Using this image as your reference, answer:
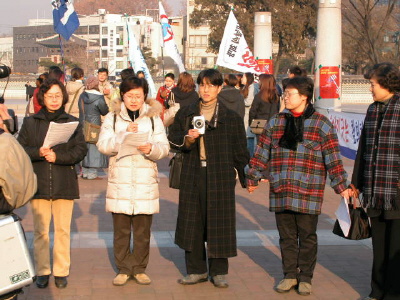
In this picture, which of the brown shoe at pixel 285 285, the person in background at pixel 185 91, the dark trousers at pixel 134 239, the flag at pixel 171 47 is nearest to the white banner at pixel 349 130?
the person in background at pixel 185 91

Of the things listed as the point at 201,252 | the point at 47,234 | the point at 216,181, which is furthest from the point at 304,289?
the point at 47,234

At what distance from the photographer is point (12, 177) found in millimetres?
3873

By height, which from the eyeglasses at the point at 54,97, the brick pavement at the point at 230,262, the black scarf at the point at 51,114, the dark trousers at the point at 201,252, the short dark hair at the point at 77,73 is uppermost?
the short dark hair at the point at 77,73

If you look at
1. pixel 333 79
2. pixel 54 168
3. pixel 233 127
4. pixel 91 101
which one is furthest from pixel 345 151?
pixel 54 168

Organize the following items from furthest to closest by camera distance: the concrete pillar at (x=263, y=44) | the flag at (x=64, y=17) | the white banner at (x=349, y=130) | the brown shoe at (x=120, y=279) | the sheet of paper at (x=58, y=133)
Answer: the concrete pillar at (x=263, y=44) → the flag at (x=64, y=17) → the white banner at (x=349, y=130) → the brown shoe at (x=120, y=279) → the sheet of paper at (x=58, y=133)

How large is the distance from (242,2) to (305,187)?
44597 millimetres

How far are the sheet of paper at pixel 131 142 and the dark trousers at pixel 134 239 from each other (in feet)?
1.92

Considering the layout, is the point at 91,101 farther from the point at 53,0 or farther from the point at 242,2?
the point at 242,2

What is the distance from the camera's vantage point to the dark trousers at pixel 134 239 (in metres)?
6.24

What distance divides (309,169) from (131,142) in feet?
4.55

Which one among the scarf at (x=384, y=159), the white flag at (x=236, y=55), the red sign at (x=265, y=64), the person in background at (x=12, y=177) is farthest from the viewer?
the red sign at (x=265, y=64)

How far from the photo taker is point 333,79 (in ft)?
45.9

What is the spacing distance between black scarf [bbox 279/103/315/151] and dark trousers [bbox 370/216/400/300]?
0.84 metres

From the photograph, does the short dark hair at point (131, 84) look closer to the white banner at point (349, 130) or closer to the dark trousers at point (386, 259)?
the dark trousers at point (386, 259)
